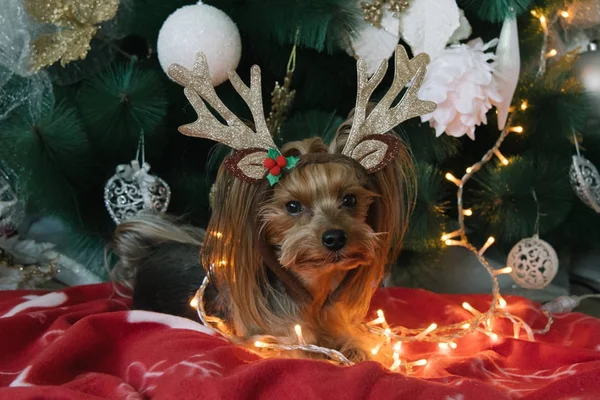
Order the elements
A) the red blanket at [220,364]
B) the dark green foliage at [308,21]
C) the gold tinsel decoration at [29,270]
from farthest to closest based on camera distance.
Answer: the gold tinsel decoration at [29,270] < the dark green foliage at [308,21] < the red blanket at [220,364]

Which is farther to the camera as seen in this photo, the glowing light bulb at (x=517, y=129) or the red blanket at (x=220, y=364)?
the glowing light bulb at (x=517, y=129)

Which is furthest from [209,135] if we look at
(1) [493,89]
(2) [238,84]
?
(1) [493,89]

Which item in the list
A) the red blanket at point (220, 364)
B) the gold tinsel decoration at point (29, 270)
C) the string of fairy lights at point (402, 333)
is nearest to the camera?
the red blanket at point (220, 364)

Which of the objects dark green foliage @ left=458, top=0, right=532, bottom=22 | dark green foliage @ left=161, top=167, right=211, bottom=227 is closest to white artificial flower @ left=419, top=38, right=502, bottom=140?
dark green foliage @ left=458, top=0, right=532, bottom=22

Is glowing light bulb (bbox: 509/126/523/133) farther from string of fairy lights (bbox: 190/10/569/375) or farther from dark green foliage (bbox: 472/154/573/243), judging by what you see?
string of fairy lights (bbox: 190/10/569/375)

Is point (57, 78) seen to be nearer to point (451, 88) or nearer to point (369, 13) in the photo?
point (369, 13)

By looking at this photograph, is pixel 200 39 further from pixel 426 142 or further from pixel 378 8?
pixel 426 142

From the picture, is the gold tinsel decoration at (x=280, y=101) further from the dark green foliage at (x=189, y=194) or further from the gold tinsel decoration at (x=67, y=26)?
the gold tinsel decoration at (x=67, y=26)

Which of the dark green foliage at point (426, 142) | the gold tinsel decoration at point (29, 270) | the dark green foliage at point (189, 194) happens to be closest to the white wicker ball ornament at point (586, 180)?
the dark green foliage at point (426, 142)

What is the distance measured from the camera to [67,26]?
1.39 metres

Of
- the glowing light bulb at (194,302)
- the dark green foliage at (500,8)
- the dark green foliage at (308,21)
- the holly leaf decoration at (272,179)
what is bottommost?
the glowing light bulb at (194,302)

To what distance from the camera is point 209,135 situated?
1.09m

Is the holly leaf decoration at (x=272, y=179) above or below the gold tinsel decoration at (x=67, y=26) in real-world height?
below

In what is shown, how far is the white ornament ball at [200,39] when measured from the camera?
129 centimetres
